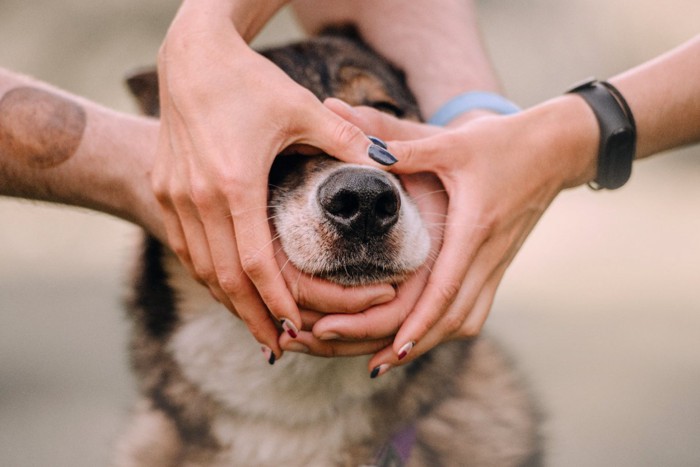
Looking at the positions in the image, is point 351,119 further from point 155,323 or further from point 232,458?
point 232,458

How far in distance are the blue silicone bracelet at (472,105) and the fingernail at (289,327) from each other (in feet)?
2.71

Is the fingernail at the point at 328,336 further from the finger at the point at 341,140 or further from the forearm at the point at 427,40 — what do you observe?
the forearm at the point at 427,40

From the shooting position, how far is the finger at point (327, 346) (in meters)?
1.41

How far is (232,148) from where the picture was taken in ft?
4.17

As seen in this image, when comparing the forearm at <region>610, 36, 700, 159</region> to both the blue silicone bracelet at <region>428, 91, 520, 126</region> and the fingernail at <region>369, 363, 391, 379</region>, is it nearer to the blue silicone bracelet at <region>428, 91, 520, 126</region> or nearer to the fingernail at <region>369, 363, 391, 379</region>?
the blue silicone bracelet at <region>428, 91, 520, 126</region>

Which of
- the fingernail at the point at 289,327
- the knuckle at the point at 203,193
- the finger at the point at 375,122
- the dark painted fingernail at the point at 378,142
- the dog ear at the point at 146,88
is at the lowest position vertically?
the dog ear at the point at 146,88

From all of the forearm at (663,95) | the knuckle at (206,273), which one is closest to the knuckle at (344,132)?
the knuckle at (206,273)

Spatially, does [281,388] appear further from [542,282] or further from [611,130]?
[542,282]

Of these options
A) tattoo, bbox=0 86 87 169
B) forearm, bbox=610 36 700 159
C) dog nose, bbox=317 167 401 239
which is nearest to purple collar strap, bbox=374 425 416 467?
dog nose, bbox=317 167 401 239

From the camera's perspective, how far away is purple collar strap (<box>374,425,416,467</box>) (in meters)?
1.89

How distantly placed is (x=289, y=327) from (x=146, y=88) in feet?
3.51

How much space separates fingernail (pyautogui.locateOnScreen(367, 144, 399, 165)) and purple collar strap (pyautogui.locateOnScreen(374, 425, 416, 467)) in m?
0.88

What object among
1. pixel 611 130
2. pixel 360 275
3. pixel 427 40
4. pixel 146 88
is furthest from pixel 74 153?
pixel 611 130

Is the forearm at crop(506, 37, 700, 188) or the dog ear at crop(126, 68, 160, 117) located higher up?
the forearm at crop(506, 37, 700, 188)
